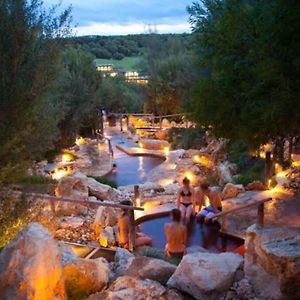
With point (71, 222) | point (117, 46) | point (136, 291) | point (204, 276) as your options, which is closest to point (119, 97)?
point (71, 222)

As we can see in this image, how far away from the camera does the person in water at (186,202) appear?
923 centimetres

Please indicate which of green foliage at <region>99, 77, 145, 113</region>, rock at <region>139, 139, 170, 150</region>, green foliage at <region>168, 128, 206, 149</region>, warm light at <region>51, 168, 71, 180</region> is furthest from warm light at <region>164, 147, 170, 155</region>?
green foliage at <region>99, 77, 145, 113</region>

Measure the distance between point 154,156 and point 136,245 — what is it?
1485 centimetres

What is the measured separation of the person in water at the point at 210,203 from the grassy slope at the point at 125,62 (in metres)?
43.8

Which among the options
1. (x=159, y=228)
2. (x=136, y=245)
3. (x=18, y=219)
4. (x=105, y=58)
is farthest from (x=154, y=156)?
(x=105, y=58)

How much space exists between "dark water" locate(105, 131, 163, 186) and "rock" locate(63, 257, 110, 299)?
1242cm

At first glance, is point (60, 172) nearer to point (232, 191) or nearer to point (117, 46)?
point (232, 191)

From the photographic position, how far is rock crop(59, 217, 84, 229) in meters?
9.95

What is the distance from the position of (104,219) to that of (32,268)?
231 inches

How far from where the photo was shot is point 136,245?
812 centimetres

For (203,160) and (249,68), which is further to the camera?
(203,160)

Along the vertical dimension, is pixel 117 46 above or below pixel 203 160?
above

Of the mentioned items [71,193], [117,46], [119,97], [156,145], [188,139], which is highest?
[117,46]

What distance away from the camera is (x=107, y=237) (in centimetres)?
872
